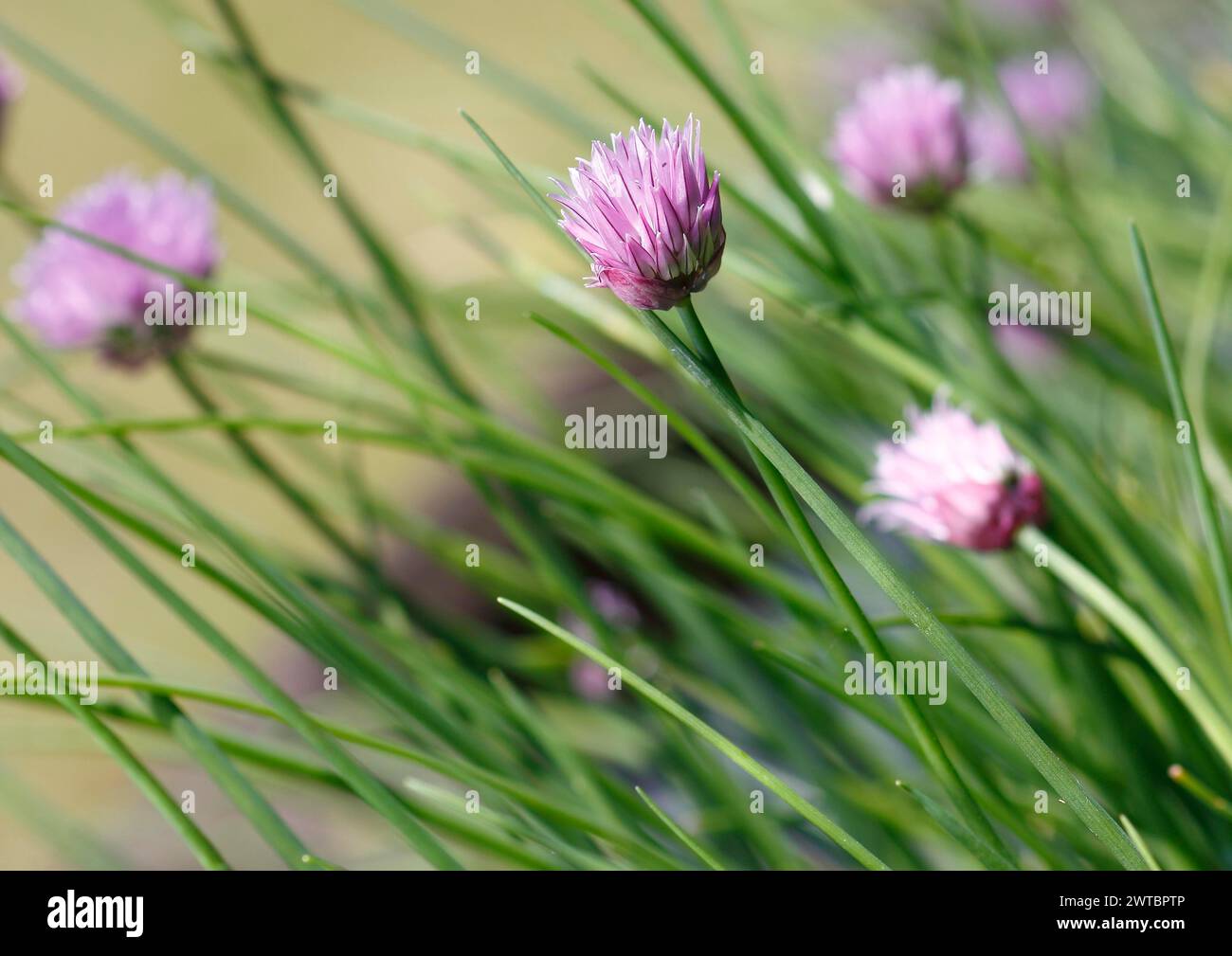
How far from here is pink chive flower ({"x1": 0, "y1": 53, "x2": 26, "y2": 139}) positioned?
48 centimetres

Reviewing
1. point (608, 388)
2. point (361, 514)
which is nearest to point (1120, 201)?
point (361, 514)

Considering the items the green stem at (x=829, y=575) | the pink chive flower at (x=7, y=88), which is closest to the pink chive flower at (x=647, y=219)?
the green stem at (x=829, y=575)

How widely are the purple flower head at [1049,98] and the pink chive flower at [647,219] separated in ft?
1.76

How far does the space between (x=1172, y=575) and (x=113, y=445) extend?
0.38m

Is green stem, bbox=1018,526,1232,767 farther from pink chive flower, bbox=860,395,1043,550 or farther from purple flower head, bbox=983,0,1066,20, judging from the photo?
purple flower head, bbox=983,0,1066,20

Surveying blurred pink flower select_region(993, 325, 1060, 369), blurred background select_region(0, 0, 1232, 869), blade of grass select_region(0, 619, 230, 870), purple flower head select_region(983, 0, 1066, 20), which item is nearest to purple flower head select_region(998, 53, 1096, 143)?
blurred background select_region(0, 0, 1232, 869)

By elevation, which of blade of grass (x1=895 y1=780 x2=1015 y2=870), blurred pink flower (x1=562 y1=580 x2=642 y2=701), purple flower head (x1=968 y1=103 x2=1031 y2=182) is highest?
purple flower head (x1=968 y1=103 x2=1031 y2=182)

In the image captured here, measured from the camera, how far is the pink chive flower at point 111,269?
41 cm

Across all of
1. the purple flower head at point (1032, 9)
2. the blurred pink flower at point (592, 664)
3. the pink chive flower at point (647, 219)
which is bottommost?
the blurred pink flower at point (592, 664)

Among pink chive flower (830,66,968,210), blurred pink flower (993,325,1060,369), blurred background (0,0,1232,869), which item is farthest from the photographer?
blurred pink flower (993,325,1060,369)

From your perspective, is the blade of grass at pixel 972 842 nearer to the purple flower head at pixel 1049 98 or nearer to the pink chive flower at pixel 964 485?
the pink chive flower at pixel 964 485

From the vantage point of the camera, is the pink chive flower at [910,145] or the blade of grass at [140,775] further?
the pink chive flower at [910,145]

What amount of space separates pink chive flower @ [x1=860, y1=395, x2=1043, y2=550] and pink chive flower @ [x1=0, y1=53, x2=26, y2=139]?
42 cm
